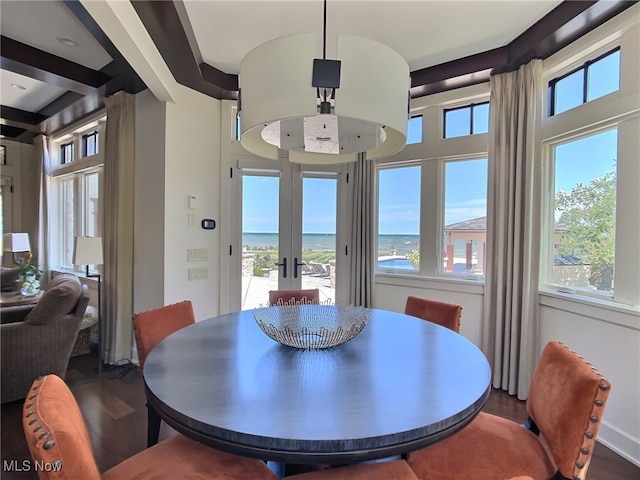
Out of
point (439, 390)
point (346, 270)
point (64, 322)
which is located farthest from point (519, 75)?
point (64, 322)

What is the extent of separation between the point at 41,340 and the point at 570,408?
366cm

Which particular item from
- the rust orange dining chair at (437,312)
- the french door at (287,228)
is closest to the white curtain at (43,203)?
the french door at (287,228)

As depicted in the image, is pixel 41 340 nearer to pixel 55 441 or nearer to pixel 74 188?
pixel 55 441

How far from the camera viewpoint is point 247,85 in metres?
1.36

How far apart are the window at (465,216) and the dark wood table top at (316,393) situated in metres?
1.85

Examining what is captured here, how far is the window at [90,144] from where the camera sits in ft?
14.8

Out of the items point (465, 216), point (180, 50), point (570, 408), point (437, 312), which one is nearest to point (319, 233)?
point (465, 216)

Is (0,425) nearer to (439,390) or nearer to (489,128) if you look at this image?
(439,390)

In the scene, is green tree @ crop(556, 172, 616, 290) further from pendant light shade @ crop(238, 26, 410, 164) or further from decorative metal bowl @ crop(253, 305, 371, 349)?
pendant light shade @ crop(238, 26, 410, 164)

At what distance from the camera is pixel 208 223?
3564mm

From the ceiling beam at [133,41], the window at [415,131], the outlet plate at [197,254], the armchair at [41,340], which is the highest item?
the ceiling beam at [133,41]

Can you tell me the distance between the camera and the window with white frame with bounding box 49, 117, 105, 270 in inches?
174

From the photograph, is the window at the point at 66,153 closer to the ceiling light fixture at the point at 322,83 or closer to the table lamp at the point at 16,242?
the table lamp at the point at 16,242

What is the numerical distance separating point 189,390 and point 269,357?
0.40 m
